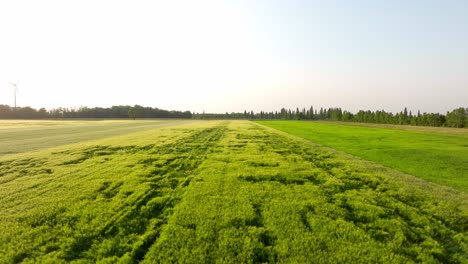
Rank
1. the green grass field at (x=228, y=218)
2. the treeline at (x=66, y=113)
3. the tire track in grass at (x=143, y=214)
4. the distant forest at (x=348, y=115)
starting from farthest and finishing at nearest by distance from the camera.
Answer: the treeline at (x=66, y=113) → the distant forest at (x=348, y=115) → the tire track in grass at (x=143, y=214) → the green grass field at (x=228, y=218)

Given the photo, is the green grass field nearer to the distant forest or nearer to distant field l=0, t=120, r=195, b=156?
distant field l=0, t=120, r=195, b=156

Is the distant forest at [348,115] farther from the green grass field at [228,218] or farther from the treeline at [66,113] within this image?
the green grass field at [228,218]

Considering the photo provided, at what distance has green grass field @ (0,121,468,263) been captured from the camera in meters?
5.71

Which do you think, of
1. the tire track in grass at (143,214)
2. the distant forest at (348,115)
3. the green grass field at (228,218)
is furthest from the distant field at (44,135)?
the distant forest at (348,115)

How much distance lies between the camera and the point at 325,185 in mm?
11086

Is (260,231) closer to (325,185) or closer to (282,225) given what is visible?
(282,225)

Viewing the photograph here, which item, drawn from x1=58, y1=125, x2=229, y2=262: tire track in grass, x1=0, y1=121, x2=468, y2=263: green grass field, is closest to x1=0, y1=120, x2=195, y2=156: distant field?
x1=0, y1=121, x2=468, y2=263: green grass field

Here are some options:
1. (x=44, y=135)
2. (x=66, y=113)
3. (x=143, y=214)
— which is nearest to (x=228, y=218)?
(x=143, y=214)

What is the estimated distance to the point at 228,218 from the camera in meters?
7.41

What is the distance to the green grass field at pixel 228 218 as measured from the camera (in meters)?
5.71

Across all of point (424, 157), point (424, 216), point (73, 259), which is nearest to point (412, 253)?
point (424, 216)

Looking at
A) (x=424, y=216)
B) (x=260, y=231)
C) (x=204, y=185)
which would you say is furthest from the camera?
(x=204, y=185)

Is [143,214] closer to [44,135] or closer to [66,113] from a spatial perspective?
[44,135]

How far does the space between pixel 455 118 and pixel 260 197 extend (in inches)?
4429
